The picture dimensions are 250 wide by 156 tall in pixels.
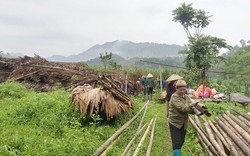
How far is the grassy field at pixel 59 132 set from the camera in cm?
582

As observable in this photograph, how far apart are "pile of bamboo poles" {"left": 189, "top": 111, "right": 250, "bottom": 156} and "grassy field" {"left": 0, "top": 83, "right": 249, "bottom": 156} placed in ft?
1.54

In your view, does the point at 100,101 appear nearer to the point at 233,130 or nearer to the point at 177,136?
the point at 177,136

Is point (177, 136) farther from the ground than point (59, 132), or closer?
farther from the ground

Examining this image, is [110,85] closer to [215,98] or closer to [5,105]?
[5,105]

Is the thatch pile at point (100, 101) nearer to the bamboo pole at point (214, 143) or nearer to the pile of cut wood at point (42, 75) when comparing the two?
the bamboo pole at point (214, 143)

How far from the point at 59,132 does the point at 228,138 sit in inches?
156

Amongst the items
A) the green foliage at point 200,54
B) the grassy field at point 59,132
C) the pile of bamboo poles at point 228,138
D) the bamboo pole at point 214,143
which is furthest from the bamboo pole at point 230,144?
the green foliage at point 200,54

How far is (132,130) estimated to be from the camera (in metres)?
9.43

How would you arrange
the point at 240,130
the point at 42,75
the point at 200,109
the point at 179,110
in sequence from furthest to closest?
1. the point at 42,75
2. the point at 240,130
3. the point at 179,110
4. the point at 200,109

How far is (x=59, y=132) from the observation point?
7.87 meters

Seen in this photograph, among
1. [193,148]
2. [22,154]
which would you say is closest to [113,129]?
[193,148]

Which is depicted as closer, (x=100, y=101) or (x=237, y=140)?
(x=237, y=140)

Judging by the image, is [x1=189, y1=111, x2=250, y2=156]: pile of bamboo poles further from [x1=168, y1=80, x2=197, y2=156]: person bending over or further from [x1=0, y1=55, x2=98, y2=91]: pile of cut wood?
[x1=0, y1=55, x2=98, y2=91]: pile of cut wood

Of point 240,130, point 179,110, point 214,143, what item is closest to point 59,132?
point 179,110
